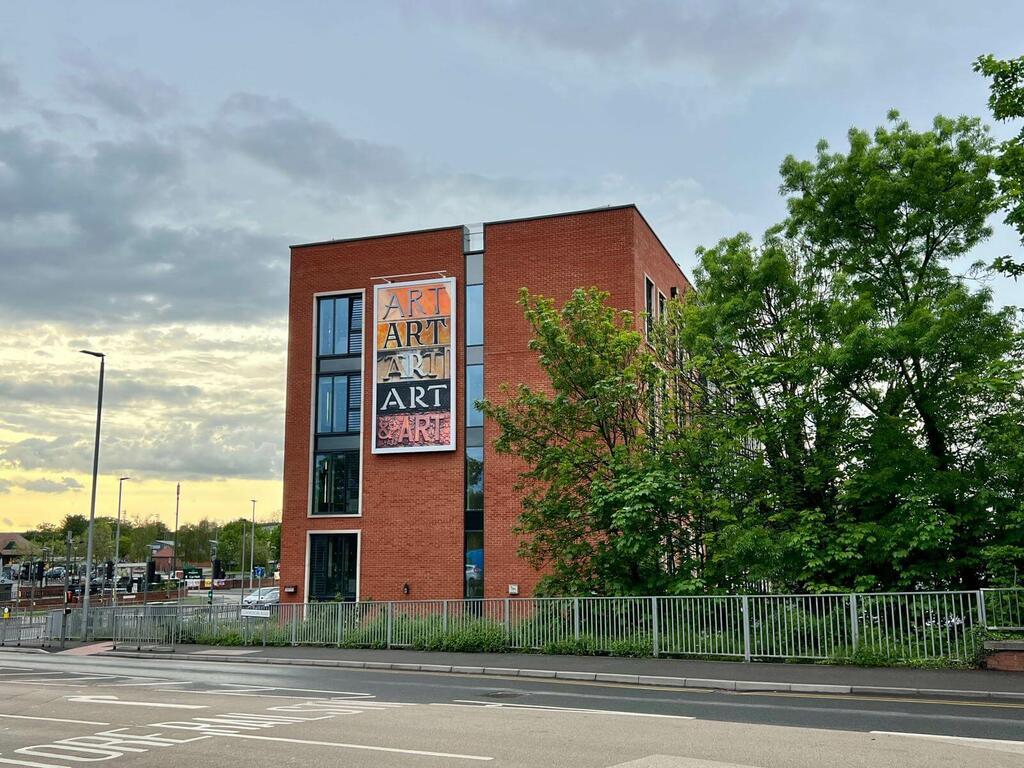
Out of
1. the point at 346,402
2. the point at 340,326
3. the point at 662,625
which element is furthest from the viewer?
the point at 340,326

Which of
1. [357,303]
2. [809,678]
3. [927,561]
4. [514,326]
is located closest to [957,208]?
[927,561]

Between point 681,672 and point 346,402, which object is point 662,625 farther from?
point 346,402

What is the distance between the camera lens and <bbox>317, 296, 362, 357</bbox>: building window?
1416 inches

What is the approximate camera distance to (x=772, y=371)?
2133 cm

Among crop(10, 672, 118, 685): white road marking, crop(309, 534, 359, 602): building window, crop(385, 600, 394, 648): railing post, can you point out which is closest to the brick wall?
crop(309, 534, 359, 602): building window

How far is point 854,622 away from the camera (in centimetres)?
1767

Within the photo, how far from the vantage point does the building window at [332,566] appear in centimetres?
3388

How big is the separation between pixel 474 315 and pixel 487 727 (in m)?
24.3

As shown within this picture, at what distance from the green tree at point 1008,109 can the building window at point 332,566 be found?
78.6 ft

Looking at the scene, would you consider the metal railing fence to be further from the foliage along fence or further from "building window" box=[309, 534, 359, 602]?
"building window" box=[309, 534, 359, 602]

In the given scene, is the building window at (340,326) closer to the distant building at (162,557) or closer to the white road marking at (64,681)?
the white road marking at (64,681)

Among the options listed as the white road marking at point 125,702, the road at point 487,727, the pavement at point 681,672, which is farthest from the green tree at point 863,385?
the white road marking at point 125,702

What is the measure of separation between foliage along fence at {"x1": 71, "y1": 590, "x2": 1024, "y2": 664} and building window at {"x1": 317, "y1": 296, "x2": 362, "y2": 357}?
11.7 meters

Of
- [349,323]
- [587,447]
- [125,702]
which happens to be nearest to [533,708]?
[125,702]
